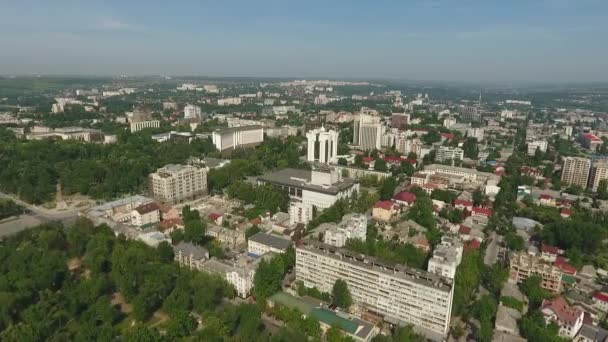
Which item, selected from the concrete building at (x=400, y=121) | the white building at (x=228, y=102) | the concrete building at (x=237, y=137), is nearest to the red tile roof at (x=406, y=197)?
the concrete building at (x=237, y=137)

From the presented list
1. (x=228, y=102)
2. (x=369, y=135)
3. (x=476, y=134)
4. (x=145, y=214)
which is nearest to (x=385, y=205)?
(x=145, y=214)

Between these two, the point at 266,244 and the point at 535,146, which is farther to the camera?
the point at 535,146

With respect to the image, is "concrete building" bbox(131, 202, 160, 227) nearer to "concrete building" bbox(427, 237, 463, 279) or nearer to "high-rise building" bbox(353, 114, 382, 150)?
"concrete building" bbox(427, 237, 463, 279)

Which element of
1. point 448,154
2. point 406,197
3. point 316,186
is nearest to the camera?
point 406,197

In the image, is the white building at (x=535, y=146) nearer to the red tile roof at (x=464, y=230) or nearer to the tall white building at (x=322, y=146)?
the tall white building at (x=322, y=146)

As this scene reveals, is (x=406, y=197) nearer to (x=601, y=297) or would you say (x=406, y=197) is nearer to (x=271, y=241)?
(x=271, y=241)
